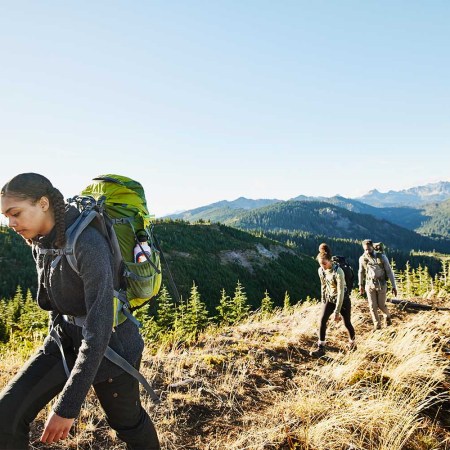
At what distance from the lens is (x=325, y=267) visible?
7.45m

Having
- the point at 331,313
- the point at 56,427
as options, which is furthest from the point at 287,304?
the point at 56,427

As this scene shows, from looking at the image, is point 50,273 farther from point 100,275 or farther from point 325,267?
point 325,267

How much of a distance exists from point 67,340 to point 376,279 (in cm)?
821

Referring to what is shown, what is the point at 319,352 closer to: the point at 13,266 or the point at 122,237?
the point at 122,237

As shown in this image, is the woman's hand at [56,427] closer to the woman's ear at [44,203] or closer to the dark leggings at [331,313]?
the woman's ear at [44,203]

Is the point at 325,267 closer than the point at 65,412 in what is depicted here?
No

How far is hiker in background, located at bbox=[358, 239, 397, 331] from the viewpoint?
8.69 metres

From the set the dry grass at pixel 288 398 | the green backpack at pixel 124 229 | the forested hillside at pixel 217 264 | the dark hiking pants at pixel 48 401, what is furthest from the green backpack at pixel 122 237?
the forested hillside at pixel 217 264

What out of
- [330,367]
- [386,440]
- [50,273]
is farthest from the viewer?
[330,367]

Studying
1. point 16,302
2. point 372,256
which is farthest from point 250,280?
point 372,256

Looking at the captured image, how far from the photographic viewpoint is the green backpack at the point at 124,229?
2.25 meters

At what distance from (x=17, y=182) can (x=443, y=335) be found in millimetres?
7028

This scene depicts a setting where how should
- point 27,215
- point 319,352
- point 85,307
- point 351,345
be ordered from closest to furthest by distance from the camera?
point 27,215 → point 85,307 → point 319,352 → point 351,345

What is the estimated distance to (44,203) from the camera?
209cm
